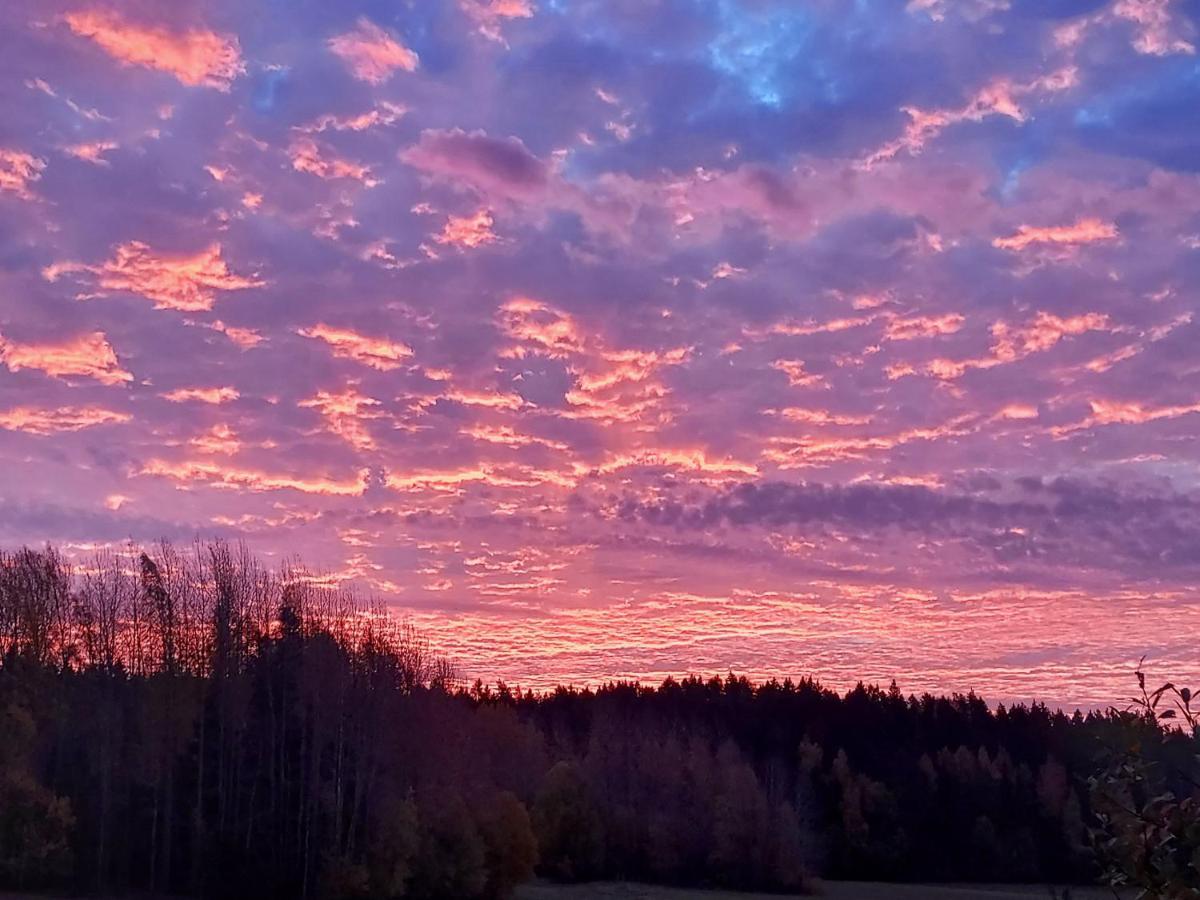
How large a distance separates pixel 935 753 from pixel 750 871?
4177 cm

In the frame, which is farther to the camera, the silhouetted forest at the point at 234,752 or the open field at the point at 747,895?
the open field at the point at 747,895

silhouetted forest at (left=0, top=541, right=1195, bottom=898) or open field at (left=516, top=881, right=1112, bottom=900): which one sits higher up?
silhouetted forest at (left=0, top=541, right=1195, bottom=898)

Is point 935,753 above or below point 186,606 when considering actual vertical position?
below

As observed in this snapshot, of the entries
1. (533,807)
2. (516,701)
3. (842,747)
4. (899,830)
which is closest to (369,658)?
(533,807)

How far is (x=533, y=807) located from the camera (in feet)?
284

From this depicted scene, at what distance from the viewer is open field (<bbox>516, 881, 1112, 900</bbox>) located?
6900cm

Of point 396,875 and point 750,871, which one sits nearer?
point 396,875

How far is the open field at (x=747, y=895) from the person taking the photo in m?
69.0

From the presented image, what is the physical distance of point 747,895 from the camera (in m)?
81.8

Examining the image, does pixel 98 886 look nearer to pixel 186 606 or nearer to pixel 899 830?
pixel 186 606

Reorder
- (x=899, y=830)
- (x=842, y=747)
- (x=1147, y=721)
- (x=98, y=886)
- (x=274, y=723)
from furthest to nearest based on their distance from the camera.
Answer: (x=842, y=747)
(x=899, y=830)
(x=274, y=723)
(x=98, y=886)
(x=1147, y=721)

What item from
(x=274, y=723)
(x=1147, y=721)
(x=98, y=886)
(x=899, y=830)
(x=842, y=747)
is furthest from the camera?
(x=842, y=747)

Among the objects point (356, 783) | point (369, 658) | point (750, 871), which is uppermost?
point (369, 658)

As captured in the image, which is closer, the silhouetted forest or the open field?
the silhouetted forest
